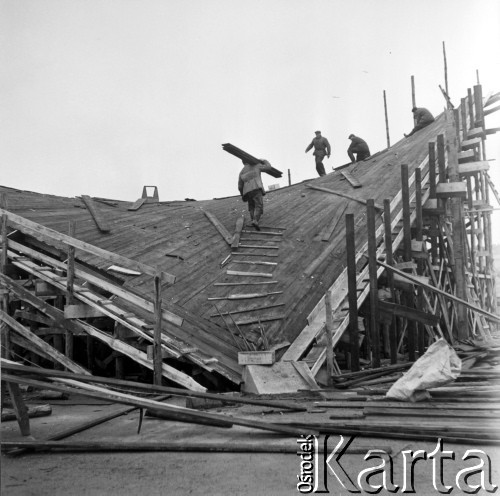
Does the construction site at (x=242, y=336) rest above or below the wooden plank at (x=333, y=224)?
below

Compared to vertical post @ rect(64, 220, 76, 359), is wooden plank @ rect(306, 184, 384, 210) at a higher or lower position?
higher

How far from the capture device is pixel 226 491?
4008mm

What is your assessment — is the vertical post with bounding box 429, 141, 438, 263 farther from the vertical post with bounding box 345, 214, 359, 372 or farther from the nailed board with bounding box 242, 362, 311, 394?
the nailed board with bounding box 242, 362, 311, 394

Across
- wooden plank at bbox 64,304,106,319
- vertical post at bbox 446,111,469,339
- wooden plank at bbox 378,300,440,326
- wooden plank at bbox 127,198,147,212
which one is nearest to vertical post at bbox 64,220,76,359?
wooden plank at bbox 64,304,106,319

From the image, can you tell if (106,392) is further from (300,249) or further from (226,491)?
(300,249)

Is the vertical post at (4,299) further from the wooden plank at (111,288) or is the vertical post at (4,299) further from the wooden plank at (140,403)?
the wooden plank at (140,403)

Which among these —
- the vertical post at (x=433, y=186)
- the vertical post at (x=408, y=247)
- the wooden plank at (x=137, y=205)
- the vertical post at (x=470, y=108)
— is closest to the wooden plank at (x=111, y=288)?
the vertical post at (x=408, y=247)

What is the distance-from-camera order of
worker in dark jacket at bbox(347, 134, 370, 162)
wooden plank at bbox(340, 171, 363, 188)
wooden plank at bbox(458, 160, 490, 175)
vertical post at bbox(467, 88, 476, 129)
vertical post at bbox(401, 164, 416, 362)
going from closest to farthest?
vertical post at bbox(401, 164, 416, 362)
wooden plank at bbox(458, 160, 490, 175)
wooden plank at bbox(340, 171, 363, 188)
vertical post at bbox(467, 88, 476, 129)
worker in dark jacket at bbox(347, 134, 370, 162)

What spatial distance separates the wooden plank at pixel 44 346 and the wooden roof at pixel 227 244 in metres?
1.48

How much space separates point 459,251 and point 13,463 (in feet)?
40.1

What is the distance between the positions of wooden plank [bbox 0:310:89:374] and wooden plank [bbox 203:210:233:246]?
5125 mm

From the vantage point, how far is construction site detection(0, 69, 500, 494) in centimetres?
498

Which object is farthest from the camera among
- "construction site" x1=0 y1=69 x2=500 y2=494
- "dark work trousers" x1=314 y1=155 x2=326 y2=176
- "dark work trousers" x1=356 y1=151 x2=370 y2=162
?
"dark work trousers" x1=314 y1=155 x2=326 y2=176

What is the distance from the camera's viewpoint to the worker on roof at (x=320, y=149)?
2228 centimetres
